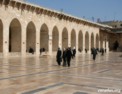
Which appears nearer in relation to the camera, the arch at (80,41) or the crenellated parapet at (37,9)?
the crenellated parapet at (37,9)

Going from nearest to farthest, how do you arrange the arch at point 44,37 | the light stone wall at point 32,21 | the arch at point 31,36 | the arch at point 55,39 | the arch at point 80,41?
the light stone wall at point 32,21
the arch at point 31,36
the arch at point 44,37
the arch at point 55,39
the arch at point 80,41

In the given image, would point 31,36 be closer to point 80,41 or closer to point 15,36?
point 15,36

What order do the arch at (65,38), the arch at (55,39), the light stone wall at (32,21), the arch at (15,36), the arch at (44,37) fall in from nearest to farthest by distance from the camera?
1. the light stone wall at (32,21)
2. the arch at (15,36)
3. the arch at (44,37)
4. the arch at (55,39)
5. the arch at (65,38)

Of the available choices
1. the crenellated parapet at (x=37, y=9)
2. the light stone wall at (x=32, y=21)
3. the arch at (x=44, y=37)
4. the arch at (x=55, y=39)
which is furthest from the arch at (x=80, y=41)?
the arch at (x=44, y=37)

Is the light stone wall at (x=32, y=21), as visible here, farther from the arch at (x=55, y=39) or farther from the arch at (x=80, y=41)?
the arch at (x=80, y=41)

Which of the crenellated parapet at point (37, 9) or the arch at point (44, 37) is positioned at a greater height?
the crenellated parapet at point (37, 9)

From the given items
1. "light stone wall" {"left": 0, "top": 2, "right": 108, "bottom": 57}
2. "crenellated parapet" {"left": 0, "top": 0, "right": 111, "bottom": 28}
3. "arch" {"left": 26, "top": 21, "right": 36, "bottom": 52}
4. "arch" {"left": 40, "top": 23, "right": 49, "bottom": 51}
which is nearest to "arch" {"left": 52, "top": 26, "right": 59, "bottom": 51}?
"light stone wall" {"left": 0, "top": 2, "right": 108, "bottom": 57}

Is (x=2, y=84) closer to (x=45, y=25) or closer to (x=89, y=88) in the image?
Result: (x=89, y=88)

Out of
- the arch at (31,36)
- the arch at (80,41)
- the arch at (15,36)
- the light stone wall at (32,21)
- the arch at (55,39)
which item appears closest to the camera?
the light stone wall at (32,21)

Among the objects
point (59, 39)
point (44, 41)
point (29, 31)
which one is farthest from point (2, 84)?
point (59, 39)

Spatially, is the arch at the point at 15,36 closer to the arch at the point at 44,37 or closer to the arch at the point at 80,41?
the arch at the point at 44,37

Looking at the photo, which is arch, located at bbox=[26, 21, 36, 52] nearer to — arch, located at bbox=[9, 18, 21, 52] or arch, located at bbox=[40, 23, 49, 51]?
arch, located at bbox=[9, 18, 21, 52]

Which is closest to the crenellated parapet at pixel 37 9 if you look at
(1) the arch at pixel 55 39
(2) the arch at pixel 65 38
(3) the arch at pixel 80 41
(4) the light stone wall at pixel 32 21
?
(4) the light stone wall at pixel 32 21

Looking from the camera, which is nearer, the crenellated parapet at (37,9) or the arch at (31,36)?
the crenellated parapet at (37,9)
